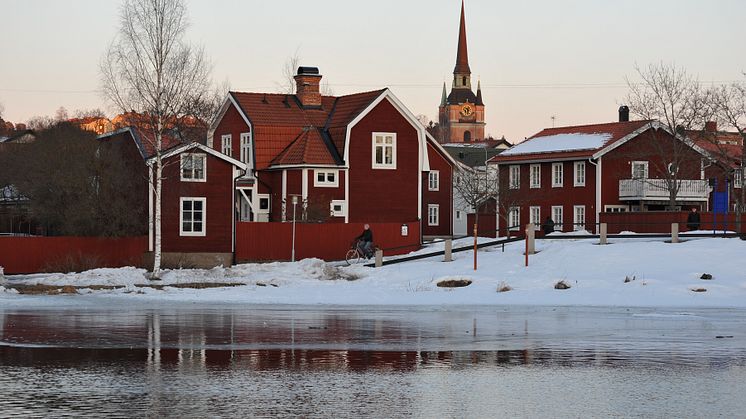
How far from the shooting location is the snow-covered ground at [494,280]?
30.4 meters

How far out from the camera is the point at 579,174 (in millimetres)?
67625

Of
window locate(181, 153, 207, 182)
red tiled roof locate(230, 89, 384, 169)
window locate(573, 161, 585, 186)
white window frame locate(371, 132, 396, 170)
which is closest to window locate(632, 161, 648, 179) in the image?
window locate(573, 161, 585, 186)

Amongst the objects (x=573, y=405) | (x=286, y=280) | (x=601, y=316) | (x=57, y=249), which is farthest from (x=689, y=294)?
(x=57, y=249)

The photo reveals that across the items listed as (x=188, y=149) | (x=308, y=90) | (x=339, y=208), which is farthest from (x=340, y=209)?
(x=188, y=149)

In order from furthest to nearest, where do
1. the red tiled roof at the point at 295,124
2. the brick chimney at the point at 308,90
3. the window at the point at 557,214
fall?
the window at the point at 557,214
the brick chimney at the point at 308,90
the red tiled roof at the point at 295,124

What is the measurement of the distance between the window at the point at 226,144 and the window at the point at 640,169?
24759mm

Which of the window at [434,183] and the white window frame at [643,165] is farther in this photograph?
the window at [434,183]

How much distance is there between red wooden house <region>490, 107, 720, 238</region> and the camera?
215 feet

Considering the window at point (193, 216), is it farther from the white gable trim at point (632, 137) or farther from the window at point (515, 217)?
the window at point (515, 217)

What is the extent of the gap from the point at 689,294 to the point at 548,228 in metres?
19.8

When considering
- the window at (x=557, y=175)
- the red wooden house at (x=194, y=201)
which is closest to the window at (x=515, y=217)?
the window at (x=557, y=175)

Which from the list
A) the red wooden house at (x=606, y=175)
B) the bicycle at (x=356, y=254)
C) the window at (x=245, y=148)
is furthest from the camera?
the red wooden house at (x=606, y=175)

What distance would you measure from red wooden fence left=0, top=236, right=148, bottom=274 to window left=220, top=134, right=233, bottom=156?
16464 millimetres

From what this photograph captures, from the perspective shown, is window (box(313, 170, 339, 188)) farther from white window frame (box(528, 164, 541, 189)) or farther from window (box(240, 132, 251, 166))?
white window frame (box(528, 164, 541, 189))
